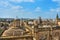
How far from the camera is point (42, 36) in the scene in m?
12.6

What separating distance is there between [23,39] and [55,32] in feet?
16.9

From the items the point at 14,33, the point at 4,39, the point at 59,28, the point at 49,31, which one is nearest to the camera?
the point at 4,39

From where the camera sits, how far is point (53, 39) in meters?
13.2

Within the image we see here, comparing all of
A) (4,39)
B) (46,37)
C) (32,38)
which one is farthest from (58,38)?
(4,39)

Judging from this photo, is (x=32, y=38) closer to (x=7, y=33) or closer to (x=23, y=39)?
(x=23, y=39)

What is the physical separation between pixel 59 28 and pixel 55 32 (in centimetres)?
74

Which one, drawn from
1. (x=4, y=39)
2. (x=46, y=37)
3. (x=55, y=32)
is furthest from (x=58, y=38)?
(x=4, y=39)

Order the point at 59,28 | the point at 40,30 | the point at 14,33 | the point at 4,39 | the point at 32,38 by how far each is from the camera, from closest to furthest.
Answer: the point at 4,39 < the point at 32,38 < the point at 14,33 < the point at 40,30 < the point at 59,28

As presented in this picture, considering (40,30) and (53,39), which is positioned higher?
(40,30)

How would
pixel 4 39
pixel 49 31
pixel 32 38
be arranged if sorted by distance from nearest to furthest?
pixel 4 39 → pixel 32 38 → pixel 49 31

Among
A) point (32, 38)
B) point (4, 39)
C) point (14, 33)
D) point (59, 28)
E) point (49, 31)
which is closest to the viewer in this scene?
point (4, 39)

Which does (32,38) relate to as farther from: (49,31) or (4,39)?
(49,31)

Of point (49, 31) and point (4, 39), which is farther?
point (49, 31)

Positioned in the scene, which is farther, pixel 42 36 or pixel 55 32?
pixel 55 32
